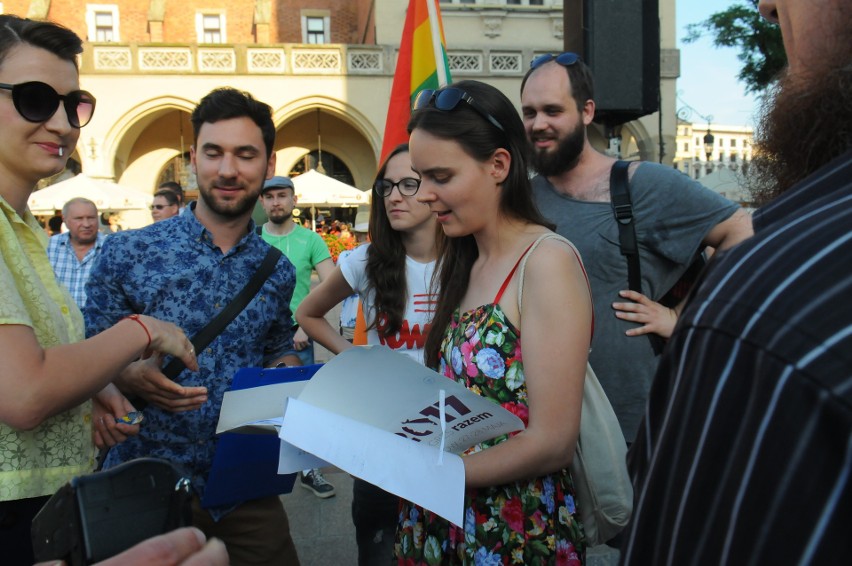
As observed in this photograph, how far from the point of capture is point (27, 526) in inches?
57.9

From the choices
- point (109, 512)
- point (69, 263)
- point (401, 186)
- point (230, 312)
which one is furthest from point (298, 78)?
point (109, 512)

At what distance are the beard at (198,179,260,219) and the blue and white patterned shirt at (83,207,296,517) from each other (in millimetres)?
87

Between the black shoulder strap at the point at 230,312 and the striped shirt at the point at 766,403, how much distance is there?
→ 5.62 feet

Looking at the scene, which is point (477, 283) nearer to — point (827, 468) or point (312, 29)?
point (827, 468)

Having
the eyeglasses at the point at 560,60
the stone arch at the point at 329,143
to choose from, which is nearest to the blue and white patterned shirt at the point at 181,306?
the eyeglasses at the point at 560,60

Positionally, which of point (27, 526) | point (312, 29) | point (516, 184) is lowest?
point (27, 526)

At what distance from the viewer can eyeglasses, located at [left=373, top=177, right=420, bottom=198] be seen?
3131 mm

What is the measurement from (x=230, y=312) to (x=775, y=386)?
1957 mm

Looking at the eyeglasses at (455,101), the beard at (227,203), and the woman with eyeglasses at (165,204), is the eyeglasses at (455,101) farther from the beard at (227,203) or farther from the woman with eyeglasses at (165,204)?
the woman with eyeglasses at (165,204)

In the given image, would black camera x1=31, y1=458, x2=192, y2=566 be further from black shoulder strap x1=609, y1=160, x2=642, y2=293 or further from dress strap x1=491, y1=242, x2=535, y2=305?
black shoulder strap x1=609, y1=160, x2=642, y2=293

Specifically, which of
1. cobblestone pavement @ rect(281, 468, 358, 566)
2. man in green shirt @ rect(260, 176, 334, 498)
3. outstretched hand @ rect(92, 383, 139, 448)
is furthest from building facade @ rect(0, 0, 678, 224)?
outstretched hand @ rect(92, 383, 139, 448)

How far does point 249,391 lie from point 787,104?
1.41 m

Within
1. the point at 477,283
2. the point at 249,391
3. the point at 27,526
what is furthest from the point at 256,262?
the point at 27,526

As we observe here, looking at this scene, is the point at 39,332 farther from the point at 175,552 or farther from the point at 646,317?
the point at 646,317
